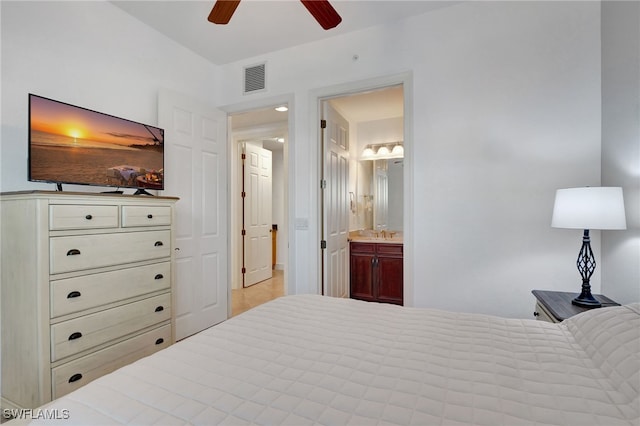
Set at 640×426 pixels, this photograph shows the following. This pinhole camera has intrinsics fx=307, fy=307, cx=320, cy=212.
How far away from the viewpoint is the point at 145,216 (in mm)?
2191

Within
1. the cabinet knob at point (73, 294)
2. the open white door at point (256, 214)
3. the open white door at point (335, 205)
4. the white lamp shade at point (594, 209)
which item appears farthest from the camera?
the open white door at point (256, 214)

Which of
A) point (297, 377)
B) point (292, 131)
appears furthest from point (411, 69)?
point (297, 377)

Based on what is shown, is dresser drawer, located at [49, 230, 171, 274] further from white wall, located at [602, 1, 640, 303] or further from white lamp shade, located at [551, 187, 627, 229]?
white wall, located at [602, 1, 640, 303]

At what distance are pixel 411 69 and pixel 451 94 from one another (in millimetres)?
405

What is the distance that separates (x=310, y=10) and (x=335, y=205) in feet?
6.13

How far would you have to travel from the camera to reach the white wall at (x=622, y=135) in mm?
1638

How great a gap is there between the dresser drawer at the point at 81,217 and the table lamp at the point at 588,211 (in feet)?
8.84

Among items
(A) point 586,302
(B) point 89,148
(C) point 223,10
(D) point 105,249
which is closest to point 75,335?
(D) point 105,249

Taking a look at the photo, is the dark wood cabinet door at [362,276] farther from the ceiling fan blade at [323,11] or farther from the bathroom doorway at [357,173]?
the ceiling fan blade at [323,11]

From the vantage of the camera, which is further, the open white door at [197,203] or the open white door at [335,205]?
the open white door at [335,205]

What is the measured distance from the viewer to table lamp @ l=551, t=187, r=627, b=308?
154cm

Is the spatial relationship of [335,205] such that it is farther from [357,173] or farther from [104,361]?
[104,361]

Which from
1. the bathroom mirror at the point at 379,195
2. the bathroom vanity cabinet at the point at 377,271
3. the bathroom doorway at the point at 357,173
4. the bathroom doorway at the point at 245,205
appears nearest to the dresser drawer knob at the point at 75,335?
the bathroom doorway at the point at 357,173

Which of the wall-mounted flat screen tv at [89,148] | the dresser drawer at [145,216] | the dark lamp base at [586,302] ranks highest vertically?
the wall-mounted flat screen tv at [89,148]
